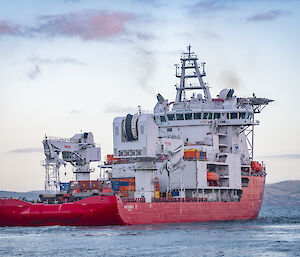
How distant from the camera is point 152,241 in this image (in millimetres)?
48938

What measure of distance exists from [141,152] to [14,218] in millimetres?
11150

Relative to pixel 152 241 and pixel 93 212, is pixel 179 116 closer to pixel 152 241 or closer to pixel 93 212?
pixel 93 212

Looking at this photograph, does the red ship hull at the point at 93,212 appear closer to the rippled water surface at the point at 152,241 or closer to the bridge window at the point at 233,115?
the rippled water surface at the point at 152,241

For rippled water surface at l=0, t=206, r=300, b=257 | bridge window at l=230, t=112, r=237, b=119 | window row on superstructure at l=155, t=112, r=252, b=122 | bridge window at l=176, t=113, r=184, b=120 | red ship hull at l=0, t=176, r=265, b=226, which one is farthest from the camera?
bridge window at l=230, t=112, r=237, b=119

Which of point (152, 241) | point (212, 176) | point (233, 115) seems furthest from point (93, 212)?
point (233, 115)

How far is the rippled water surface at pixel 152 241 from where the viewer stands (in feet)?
147

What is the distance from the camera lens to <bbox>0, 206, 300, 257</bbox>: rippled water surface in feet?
147

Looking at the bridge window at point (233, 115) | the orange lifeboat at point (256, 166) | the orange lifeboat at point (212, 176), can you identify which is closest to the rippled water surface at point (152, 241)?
the orange lifeboat at point (212, 176)

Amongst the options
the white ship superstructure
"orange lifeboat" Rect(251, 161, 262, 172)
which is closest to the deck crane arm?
the white ship superstructure

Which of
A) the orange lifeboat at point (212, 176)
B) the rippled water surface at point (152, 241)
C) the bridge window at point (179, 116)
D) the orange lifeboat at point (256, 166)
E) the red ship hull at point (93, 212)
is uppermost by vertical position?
the bridge window at point (179, 116)

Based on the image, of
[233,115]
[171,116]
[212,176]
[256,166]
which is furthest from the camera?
[256,166]

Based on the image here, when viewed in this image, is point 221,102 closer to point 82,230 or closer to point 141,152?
point 141,152

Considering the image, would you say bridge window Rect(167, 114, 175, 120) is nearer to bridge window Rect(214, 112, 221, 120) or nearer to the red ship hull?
bridge window Rect(214, 112, 221, 120)

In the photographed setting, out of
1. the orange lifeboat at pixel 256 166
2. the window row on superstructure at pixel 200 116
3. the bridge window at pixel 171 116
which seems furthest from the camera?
the orange lifeboat at pixel 256 166
